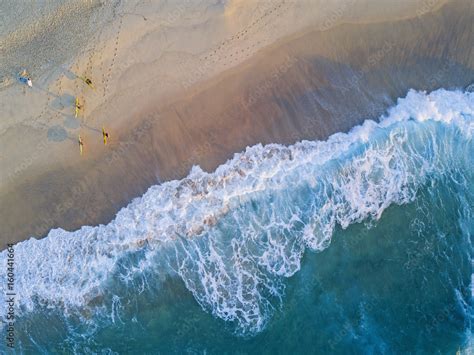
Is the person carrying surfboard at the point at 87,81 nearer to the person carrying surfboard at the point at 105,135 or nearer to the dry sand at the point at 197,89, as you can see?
the dry sand at the point at 197,89

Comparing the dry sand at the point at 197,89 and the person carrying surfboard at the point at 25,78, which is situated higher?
the person carrying surfboard at the point at 25,78

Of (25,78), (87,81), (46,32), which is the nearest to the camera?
(87,81)

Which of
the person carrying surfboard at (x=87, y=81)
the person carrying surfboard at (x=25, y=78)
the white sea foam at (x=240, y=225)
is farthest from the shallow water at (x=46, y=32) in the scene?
the white sea foam at (x=240, y=225)

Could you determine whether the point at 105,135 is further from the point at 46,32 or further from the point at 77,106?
the point at 46,32

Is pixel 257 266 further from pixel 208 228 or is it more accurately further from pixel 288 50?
pixel 288 50

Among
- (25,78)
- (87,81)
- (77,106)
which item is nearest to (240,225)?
(77,106)

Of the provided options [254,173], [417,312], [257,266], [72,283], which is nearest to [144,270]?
[72,283]

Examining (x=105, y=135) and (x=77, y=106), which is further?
(x=105, y=135)

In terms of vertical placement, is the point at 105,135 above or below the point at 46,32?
below
